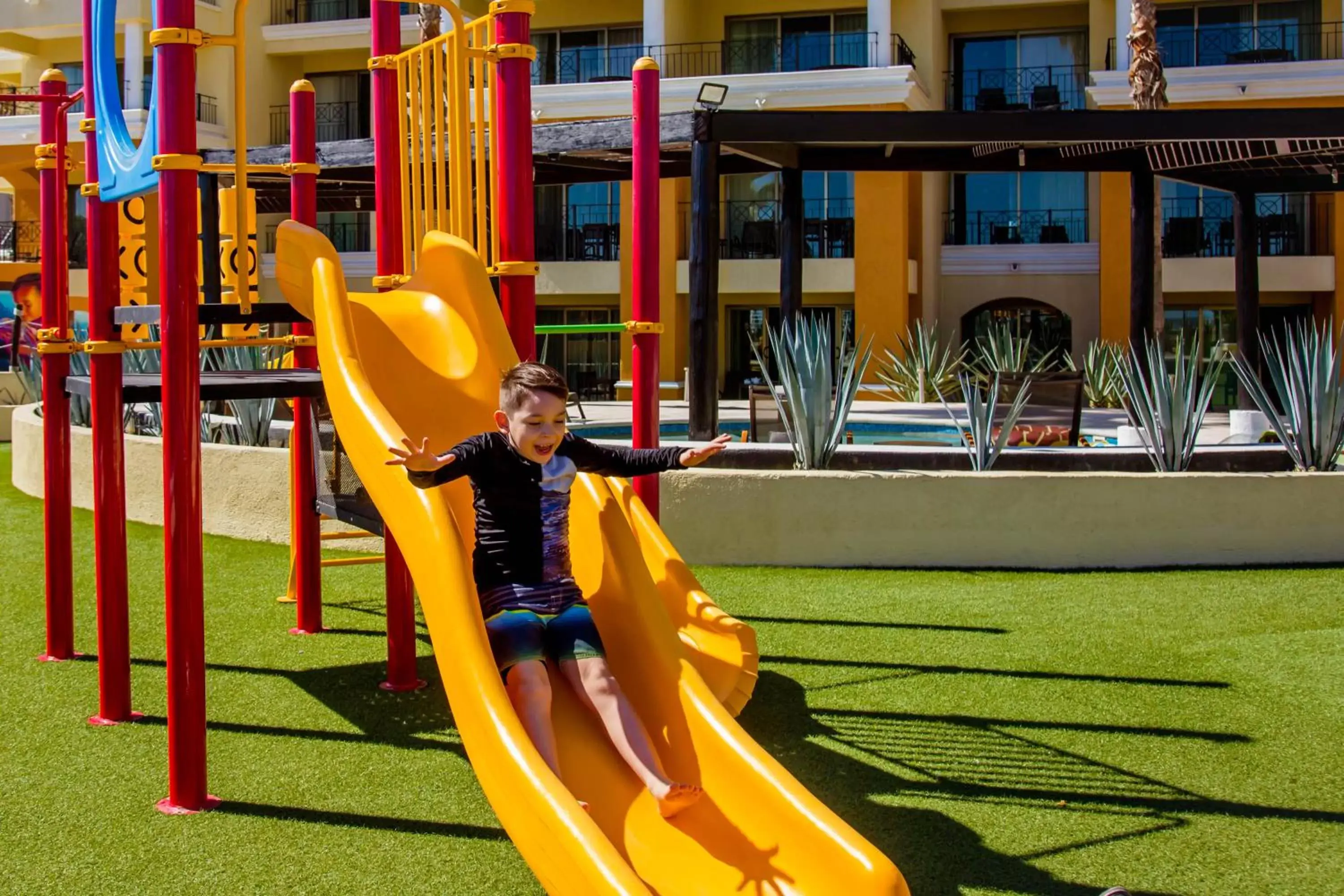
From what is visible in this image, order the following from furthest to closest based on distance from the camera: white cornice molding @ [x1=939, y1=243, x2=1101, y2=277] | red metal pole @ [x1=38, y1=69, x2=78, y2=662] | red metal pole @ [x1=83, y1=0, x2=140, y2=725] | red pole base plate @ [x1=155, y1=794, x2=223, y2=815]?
white cornice molding @ [x1=939, y1=243, x2=1101, y2=277] < red metal pole @ [x1=38, y1=69, x2=78, y2=662] < red metal pole @ [x1=83, y1=0, x2=140, y2=725] < red pole base plate @ [x1=155, y1=794, x2=223, y2=815]

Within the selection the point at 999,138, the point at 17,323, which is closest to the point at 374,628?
the point at 999,138

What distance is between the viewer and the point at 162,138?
177 inches

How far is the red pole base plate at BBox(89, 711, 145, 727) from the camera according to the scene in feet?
17.4

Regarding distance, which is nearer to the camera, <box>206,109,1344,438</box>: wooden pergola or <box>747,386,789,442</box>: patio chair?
<box>206,109,1344,438</box>: wooden pergola

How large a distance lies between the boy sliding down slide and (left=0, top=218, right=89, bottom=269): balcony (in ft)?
92.1

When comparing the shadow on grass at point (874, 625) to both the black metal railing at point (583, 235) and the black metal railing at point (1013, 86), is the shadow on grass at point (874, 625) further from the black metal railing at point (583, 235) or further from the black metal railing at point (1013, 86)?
the black metal railing at point (1013, 86)

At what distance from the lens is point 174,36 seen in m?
4.41

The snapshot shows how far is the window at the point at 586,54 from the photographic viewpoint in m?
28.6

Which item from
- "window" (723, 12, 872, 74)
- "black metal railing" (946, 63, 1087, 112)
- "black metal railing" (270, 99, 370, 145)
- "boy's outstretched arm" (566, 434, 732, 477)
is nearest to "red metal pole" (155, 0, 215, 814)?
"boy's outstretched arm" (566, 434, 732, 477)

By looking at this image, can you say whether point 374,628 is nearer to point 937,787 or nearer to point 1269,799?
point 937,787

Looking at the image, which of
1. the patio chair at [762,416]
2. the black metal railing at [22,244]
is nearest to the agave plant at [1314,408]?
the patio chair at [762,416]

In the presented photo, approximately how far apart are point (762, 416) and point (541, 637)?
9.01 meters

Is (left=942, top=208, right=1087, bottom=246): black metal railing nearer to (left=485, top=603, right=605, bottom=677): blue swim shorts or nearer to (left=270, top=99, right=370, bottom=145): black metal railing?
(left=270, top=99, right=370, bottom=145): black metal railing

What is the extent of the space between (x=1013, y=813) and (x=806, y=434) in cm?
479
